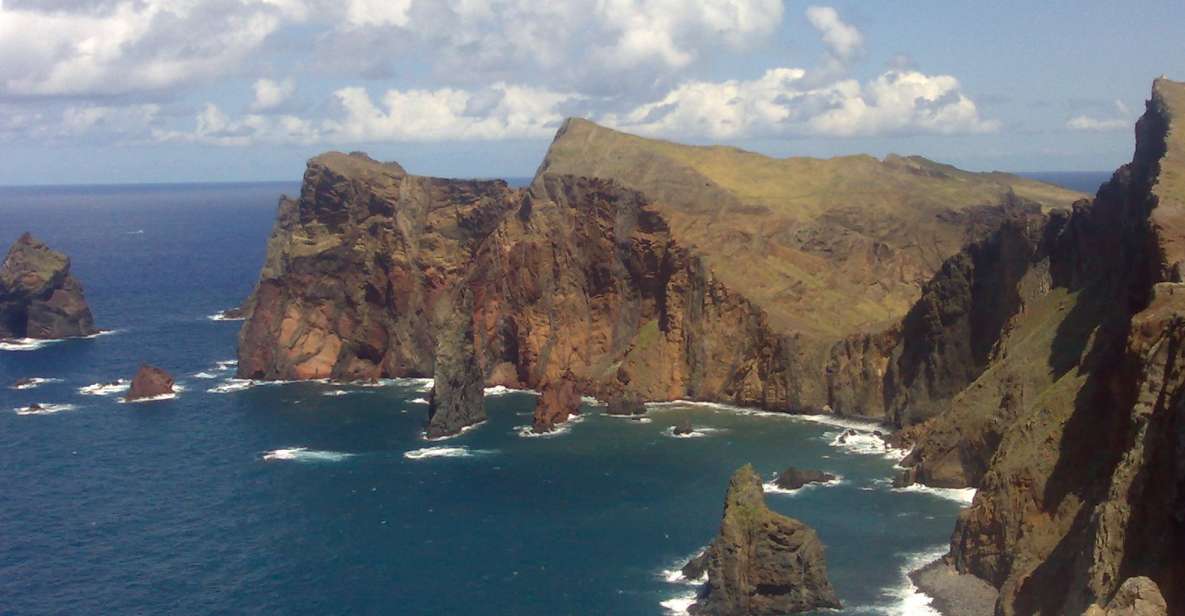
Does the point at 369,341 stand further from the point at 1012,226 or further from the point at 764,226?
the point at 1012,226

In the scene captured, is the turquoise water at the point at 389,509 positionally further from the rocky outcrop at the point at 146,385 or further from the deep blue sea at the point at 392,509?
the rocky outcrop at the point at 146,385

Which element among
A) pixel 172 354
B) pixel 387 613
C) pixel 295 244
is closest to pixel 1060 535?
pixel 387 613

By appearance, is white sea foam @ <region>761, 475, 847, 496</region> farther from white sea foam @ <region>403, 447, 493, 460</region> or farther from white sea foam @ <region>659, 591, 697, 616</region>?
white sea foam @ <region>403, 447, 493, 460</region>

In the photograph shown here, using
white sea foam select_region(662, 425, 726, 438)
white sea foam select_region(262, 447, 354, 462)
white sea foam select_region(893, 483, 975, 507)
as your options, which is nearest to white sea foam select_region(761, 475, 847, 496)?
white sea foam select_region(893, 483, 975, 507)

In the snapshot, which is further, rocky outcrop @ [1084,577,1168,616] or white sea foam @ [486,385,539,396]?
white sea foam @ [486,385,539,396]

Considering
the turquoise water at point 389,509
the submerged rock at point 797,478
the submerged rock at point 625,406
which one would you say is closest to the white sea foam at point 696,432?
the turquoise water at point 389,509

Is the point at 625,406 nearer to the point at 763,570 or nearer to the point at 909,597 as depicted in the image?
the point at 763,570
